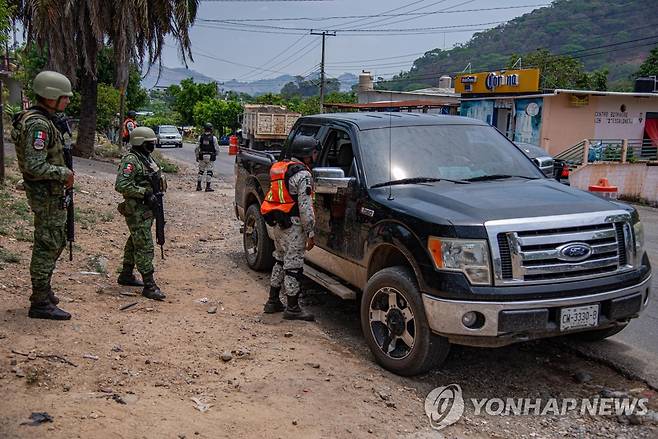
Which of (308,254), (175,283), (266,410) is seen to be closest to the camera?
(266,410)

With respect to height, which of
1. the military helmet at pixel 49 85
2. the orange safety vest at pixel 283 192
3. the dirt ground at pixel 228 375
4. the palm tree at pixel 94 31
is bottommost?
the dirt ground at pixel 228 375

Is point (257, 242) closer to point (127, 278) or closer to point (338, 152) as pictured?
point (127, 278)

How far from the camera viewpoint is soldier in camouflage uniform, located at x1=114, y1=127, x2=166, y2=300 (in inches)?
A: 241

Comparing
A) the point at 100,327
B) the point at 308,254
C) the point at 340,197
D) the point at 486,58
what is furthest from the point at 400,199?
the point at 486,58

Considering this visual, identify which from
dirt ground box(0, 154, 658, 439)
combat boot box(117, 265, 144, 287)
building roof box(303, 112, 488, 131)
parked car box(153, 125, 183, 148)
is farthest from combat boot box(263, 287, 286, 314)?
parked car box(153, 125, 183, 148)

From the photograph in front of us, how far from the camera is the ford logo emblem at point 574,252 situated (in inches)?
165

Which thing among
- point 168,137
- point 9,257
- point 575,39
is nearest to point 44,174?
point 9,257

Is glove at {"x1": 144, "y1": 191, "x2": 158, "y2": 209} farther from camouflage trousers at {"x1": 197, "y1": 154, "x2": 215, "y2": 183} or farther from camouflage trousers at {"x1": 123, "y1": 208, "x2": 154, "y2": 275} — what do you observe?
camouflage trousers at {"x1": 197, "y1": 154, "x2": 215, "y2": 183}

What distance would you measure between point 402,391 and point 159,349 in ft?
5.98

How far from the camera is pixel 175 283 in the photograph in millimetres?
7086

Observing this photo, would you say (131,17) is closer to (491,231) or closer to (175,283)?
(175,283)

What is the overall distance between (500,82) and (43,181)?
27.2 m

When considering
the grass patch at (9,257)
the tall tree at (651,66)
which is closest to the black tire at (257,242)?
the grass patch at (9,257)

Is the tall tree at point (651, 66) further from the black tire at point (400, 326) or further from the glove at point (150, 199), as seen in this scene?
the black tire at point (400, 326)
